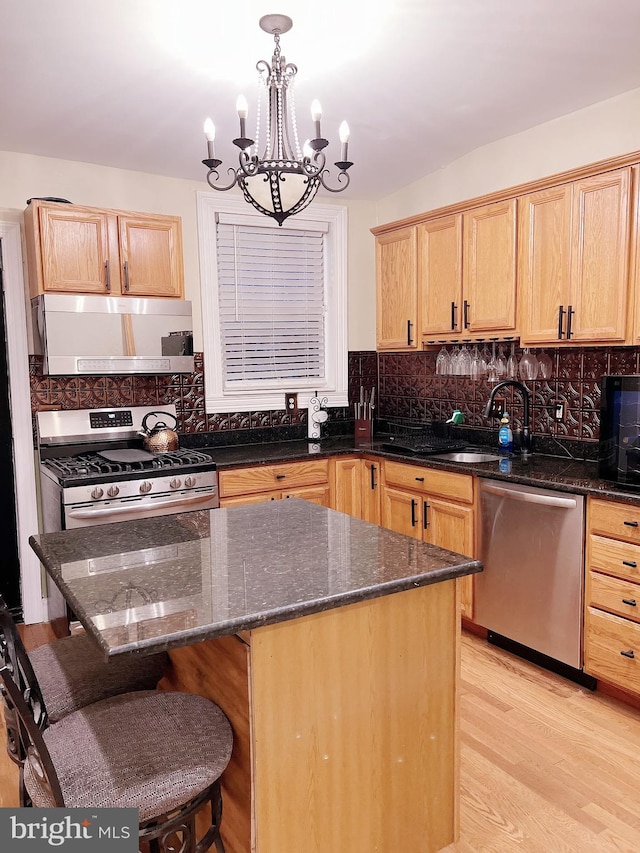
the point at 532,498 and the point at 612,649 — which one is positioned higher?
the point at 532,498

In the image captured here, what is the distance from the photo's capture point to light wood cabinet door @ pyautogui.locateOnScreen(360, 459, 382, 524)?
4.01m

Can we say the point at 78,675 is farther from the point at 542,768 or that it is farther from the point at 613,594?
the point at 613,594

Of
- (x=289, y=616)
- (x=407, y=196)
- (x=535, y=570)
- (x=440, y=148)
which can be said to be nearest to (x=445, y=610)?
(x=289, y=616)

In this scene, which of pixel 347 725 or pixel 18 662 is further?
pixel 347 725

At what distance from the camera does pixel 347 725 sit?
1.63 meters

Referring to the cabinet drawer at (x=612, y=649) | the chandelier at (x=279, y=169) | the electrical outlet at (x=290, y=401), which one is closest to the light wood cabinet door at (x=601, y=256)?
the cabinet drawer at (x=612, y=649)

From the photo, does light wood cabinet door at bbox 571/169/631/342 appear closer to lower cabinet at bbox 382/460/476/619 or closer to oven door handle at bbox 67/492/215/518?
lower cabinet at bbox 382/460/476/619

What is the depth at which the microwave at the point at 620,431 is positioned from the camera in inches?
105

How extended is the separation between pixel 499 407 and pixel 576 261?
3.60 ft

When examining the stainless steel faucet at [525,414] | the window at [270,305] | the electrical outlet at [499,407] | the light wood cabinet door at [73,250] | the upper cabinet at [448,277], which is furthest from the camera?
the window at [270,305]

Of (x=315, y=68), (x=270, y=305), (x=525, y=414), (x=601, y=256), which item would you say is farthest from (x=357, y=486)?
(x=315, y=68)

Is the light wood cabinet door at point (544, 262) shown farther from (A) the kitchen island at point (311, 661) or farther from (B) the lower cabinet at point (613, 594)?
(A) the kitchen island at point (311, 661)

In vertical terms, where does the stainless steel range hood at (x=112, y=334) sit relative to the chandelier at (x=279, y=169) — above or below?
below

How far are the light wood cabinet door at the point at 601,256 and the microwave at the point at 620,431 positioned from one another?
26 cm
